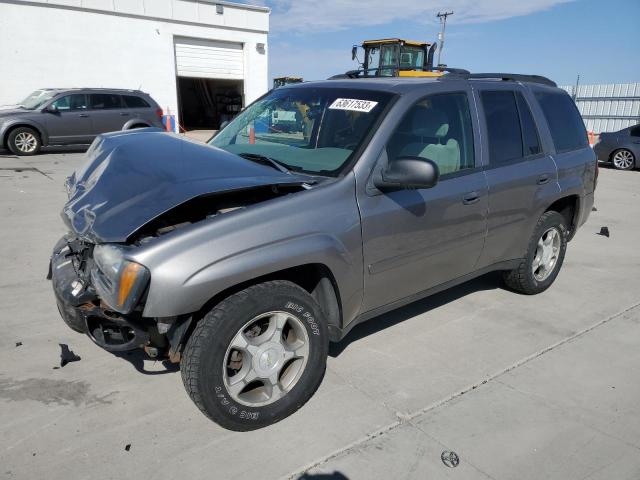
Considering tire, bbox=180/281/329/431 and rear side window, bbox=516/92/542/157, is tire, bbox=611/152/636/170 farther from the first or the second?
tire, bbox=180/281/329/431

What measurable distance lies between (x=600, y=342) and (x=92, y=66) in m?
19.1

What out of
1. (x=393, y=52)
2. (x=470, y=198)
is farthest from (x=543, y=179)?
(x=393, y=52)

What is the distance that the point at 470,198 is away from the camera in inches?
134

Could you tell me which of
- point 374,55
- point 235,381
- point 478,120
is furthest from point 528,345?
point 374,55

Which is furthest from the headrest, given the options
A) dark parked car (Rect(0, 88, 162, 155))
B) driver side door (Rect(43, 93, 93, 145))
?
driver side door (Rect(43, 93, 93, 145))

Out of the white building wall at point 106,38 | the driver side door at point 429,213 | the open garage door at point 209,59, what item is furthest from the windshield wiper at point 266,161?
the open garage door at point 209,59

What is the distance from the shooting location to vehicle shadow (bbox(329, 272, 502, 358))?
3.65 m

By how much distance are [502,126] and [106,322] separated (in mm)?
3086

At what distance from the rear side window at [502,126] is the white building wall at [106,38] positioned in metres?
17.9

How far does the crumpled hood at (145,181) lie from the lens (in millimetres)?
2410

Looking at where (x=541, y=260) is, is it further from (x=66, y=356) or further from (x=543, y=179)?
(x=66, y=356)

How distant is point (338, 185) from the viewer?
276cm

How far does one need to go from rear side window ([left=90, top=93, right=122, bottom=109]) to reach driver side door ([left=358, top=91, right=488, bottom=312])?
12440mm

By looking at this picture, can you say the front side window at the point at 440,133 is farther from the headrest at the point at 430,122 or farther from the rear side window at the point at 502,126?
the rear side window at the point at 502,126
